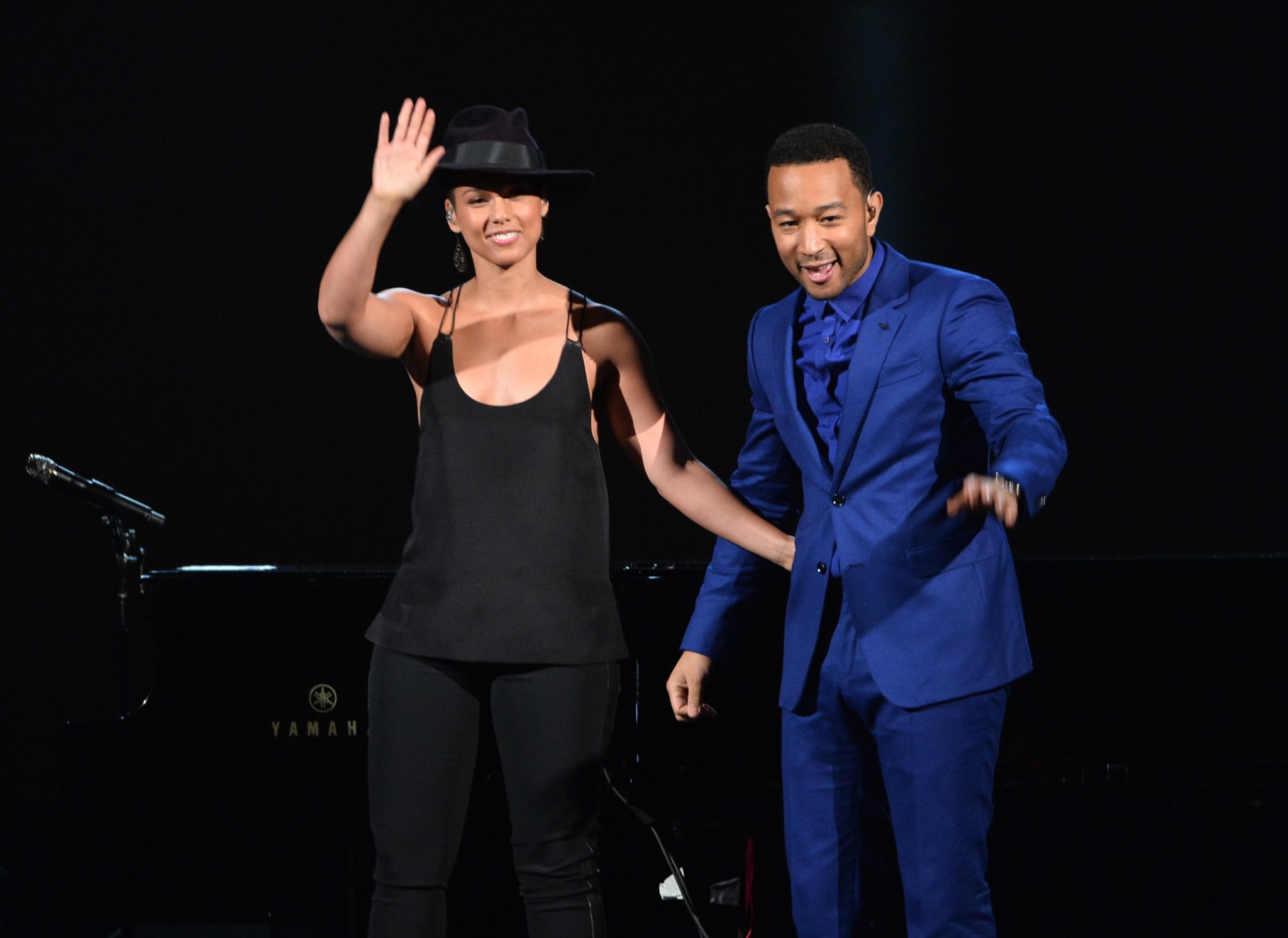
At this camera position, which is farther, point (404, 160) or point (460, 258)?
point (460, 258)

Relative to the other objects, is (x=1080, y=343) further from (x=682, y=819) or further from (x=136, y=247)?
(x=136, y=247)

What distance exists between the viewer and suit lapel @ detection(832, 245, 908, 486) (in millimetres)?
1997

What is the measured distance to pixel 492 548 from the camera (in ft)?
6.58

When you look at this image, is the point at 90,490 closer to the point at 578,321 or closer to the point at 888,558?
the point at 578,321

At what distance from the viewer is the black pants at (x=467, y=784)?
1.96 m

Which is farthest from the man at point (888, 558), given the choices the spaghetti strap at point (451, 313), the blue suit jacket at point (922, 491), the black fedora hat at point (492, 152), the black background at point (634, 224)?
the black background at point (634, 224)

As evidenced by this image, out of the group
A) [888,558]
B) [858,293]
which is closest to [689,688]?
[888,558]

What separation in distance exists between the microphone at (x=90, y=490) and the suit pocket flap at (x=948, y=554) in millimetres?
2079

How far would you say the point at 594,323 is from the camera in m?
2.13

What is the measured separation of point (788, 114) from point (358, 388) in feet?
5.45

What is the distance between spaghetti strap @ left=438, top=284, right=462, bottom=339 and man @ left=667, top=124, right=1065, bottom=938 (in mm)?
538

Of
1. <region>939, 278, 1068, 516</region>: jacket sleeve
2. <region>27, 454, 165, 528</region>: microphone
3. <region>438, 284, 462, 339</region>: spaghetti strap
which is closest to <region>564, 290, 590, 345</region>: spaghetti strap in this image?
<region>438, 284, 462, 339</region>: spaghetti strap

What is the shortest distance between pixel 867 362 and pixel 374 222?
0.77 m

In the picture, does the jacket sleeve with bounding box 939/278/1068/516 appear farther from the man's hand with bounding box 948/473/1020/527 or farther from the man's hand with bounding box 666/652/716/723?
the man's hand with bounding box 666/652/716/723
